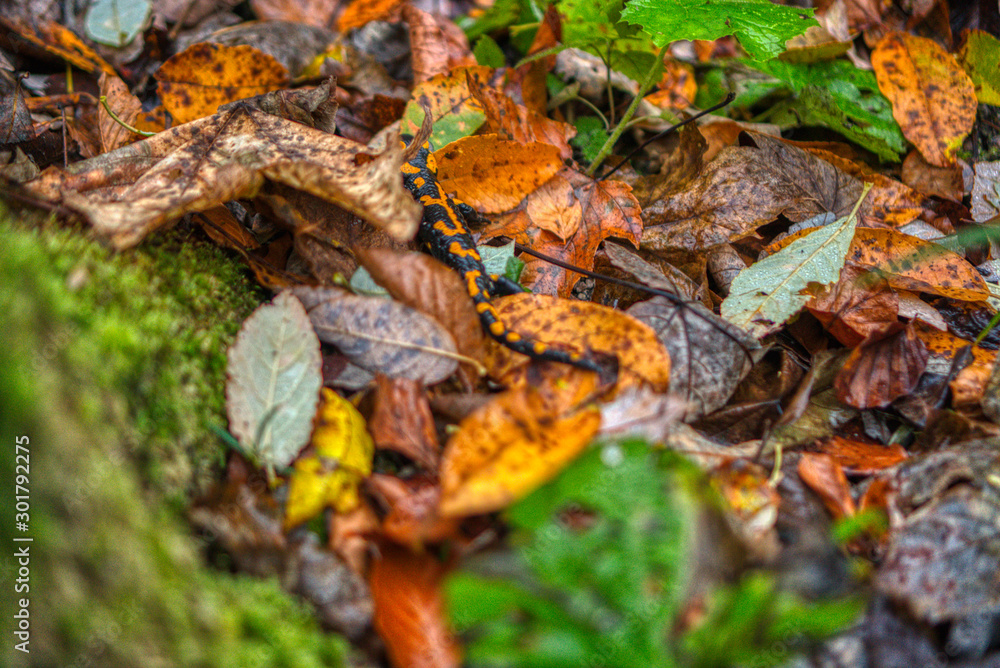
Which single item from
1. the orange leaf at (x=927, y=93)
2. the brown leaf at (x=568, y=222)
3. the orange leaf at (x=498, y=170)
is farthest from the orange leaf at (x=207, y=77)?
the orange leaf at (x=927, y=93)

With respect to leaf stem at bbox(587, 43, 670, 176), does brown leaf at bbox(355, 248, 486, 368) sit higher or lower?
lower

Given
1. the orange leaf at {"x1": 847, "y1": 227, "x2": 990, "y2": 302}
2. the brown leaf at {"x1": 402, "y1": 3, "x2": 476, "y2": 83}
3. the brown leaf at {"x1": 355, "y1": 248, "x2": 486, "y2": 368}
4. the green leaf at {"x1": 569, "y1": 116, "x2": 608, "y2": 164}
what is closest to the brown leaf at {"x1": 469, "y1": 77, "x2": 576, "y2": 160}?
the green leaf at {"x1": 569, "y1": 116, "x2": 608, "y2": 164}

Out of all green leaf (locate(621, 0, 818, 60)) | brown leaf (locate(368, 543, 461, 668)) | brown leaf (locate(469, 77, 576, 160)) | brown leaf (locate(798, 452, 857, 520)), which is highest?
green leaf (locate(621, 0, 818, 60))

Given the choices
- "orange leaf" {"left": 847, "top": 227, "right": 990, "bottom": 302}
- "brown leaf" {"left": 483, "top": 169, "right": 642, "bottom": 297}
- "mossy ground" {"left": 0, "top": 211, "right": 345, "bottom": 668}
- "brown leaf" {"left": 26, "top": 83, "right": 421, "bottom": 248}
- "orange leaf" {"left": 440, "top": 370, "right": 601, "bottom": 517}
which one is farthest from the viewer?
"brown leaf" {"left": 483, "top": 169, "right": 642, "bottom": 297}

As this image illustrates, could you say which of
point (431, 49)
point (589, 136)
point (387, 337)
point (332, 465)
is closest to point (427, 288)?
point (387, 337)

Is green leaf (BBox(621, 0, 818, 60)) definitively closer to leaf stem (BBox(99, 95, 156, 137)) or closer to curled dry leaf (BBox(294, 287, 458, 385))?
curled dry leaf (BBox(294, 287, 458, 385))

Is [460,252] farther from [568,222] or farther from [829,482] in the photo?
[829,482]

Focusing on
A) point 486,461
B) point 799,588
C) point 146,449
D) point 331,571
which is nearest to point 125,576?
point 146,449

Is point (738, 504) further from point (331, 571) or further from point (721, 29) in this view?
point (721, 29)
